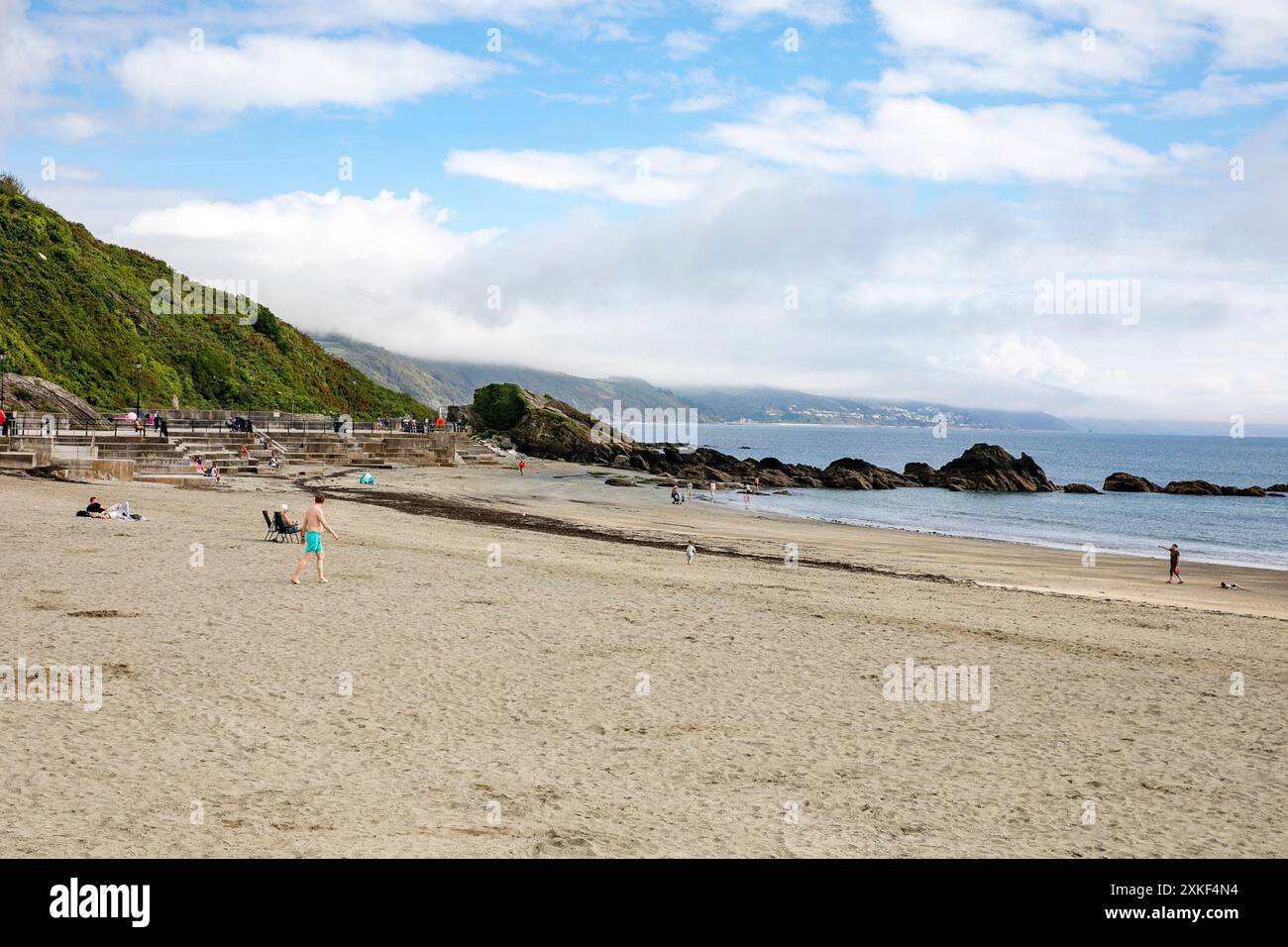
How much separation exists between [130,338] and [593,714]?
65712 millimetres

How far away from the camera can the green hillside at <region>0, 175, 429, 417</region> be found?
59625 millimetres

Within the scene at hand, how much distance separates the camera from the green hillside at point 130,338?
59625 mm

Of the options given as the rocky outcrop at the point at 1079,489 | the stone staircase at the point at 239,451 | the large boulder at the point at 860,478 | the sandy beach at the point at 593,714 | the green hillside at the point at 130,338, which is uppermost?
the green hillside at the point at 130,338

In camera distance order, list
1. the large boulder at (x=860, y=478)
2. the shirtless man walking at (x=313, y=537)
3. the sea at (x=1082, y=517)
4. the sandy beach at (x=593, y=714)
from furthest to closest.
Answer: the large boulder at (x=860, y=478)
the sea at (x=1082, y=517)
the shirtless man walking at (x=313, y=537)
the sandy beach at (x=593, y=714)

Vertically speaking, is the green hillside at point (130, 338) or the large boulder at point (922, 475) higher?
the green hillside at point (130, 338)

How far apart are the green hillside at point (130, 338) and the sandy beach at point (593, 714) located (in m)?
43.6

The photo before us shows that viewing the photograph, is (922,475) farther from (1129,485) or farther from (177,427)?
(177,427)

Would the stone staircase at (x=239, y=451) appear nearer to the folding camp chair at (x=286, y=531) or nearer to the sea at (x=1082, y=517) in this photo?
the folding camp chair at (x=286, y=531)

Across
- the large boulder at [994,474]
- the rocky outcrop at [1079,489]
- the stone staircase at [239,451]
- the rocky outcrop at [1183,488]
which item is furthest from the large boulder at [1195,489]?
the stone staircase at [239,451]

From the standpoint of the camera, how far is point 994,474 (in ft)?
257

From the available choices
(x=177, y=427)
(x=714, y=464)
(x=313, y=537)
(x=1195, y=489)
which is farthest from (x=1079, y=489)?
(x=313, y=537)

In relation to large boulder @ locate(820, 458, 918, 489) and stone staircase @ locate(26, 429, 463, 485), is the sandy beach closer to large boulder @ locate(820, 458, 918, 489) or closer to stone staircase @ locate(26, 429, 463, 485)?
stone staircase @ locate(26, 429, 463, 485)

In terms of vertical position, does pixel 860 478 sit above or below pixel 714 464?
below
